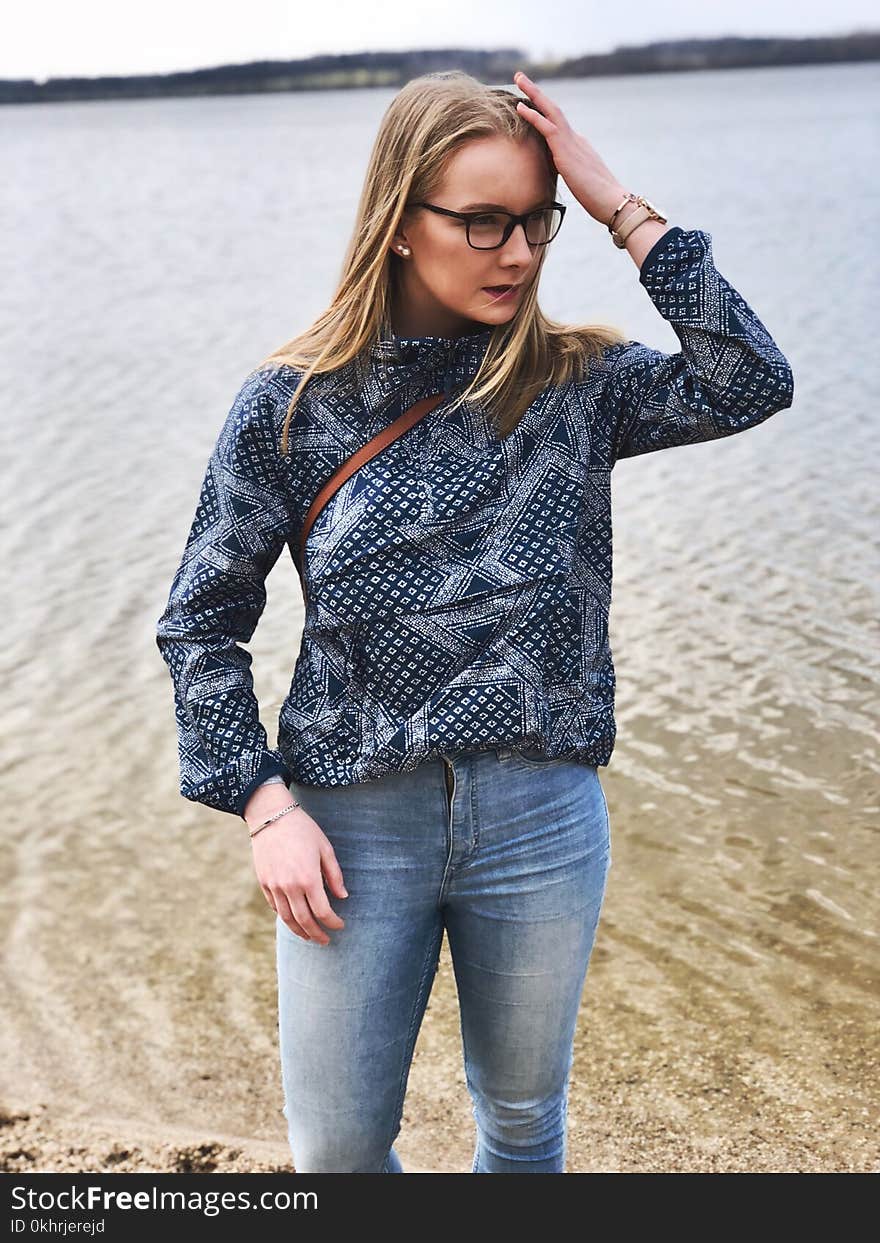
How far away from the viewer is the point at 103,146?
147ft

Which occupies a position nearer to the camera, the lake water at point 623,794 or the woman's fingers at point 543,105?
the woman's fingers at point 543,105

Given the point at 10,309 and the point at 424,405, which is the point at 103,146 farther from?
the point at 424,405

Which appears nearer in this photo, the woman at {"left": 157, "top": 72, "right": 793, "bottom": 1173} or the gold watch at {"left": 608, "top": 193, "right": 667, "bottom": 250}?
the woman at {"left": 157, "top": 72, "right": 793, "bottom": 1173}

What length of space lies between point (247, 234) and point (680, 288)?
68.8 ft

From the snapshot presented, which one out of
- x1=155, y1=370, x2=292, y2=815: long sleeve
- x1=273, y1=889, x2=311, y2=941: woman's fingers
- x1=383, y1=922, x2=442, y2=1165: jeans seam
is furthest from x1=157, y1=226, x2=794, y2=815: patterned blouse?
x1=383, y1=922, x2=442, y2=1165: jeans seam

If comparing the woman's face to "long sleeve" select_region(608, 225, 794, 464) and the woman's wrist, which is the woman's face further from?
the woman's wrist

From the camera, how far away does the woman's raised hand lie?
175cm

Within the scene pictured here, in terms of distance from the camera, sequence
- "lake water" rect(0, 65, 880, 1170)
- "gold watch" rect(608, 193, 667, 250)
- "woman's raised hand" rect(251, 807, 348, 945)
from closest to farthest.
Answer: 1. "woman's raised hand" rect(251, 807, 348, 945)
2. "gold watch" rect(608, 193, 667, 250)
3. "lake water" rect(0, 65, 880, 1170)

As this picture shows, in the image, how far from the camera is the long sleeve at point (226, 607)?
1.79 metres

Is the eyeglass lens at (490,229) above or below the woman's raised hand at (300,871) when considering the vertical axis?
above

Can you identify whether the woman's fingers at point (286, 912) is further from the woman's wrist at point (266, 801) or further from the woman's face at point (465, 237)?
the woman's face at point (465, 237)

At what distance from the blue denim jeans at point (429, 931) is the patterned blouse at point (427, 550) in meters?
0.06

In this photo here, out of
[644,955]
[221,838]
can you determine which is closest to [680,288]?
[644,955]

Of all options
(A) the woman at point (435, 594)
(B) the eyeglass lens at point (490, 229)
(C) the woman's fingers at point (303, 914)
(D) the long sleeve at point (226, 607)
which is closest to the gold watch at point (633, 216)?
(A) the woman at point (435, 594)
